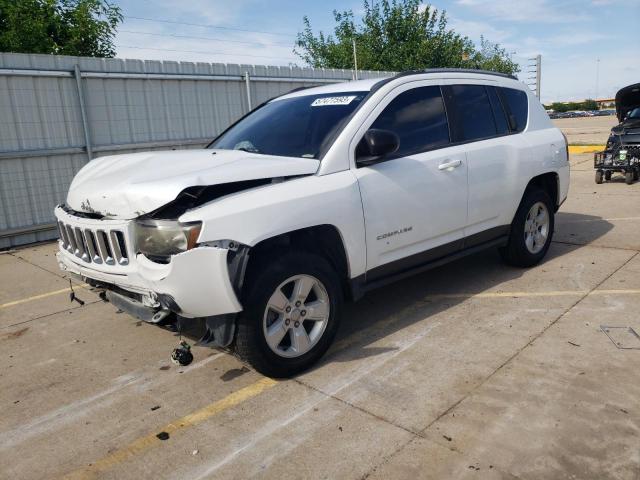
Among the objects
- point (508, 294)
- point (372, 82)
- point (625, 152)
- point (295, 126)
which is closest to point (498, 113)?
point (372, 82)

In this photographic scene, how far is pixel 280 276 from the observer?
3271mm

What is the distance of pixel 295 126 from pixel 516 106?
2.49 meters

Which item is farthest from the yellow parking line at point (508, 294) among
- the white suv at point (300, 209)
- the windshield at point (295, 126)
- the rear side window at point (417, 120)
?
the windshield at point (295, 126)

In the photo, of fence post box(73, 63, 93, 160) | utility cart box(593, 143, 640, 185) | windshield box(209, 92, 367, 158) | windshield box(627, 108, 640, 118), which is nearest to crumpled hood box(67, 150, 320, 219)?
windshield box(209, 92, 367, 158)

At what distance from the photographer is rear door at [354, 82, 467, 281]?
3838mm

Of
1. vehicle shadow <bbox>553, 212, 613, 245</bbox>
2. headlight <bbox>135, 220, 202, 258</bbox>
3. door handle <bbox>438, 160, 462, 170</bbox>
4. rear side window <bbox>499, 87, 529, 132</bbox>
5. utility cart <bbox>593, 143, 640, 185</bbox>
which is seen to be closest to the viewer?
headlight <bbox>135, 220, 202, 258</bbox>

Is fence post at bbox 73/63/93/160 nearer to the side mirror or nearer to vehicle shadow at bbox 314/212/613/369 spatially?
vehicle shadow at bbox 314/212/613/369

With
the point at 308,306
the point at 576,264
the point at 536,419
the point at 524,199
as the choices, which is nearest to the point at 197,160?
the point at 308,306

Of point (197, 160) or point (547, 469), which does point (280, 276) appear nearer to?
point (197, 160)

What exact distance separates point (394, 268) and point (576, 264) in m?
2.59

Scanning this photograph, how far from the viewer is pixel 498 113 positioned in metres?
5.10

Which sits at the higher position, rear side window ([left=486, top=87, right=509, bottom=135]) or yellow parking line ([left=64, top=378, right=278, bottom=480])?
rear side window ([left=486, top=87, right=509, bottom=135])

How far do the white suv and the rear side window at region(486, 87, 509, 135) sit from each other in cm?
2

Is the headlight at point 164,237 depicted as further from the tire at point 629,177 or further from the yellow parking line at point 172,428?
the tire at point 629,177
